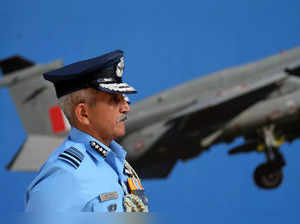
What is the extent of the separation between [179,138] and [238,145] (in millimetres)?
1428

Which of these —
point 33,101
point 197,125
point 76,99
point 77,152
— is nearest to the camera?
point 77,152

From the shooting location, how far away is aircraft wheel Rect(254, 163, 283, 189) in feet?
35.1

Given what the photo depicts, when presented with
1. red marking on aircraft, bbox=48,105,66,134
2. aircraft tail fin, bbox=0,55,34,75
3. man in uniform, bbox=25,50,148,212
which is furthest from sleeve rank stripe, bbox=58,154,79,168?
red marking on aircraft, bbox=48,105,66,134

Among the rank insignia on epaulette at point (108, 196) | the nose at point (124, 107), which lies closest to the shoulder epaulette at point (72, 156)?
the rank insignia on epaulette at point (108, 196)

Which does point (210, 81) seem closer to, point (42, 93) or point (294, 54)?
point (294, 54)

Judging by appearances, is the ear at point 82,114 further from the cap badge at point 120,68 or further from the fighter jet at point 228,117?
the fighter jet at point 228,117

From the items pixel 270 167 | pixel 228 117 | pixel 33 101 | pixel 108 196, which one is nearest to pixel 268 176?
pixel 270 167

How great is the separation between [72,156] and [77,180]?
99 mm

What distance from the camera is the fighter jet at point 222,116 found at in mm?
10336

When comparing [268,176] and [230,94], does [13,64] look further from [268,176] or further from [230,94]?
[268,176]

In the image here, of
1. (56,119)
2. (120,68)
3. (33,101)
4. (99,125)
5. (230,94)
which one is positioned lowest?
(99,125)

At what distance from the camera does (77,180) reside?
1362 mm

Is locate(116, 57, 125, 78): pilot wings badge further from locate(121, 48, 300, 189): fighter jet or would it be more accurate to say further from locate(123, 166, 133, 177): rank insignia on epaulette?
locate(121, 48, 300, 189): fighter jet

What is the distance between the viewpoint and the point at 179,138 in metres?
10.8
